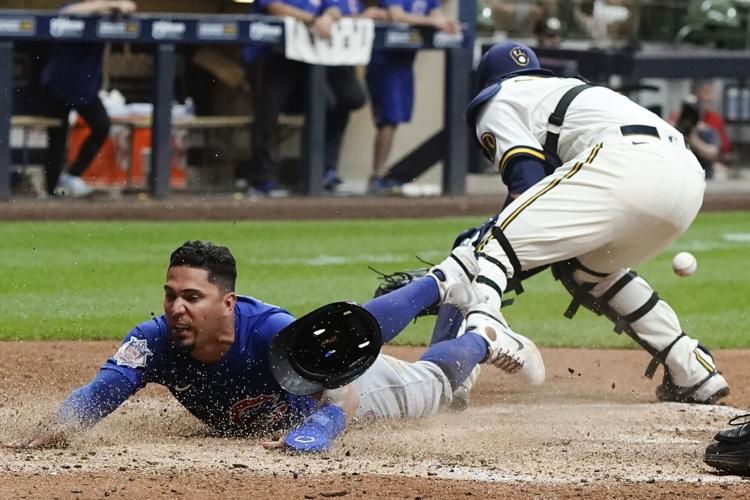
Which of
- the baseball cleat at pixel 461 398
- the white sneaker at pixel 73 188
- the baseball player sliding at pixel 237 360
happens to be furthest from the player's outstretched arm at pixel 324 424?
the white sneaker at pixel 73 188

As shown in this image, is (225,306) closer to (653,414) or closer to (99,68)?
(653,414)

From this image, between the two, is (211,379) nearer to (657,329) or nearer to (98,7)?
(657,329)

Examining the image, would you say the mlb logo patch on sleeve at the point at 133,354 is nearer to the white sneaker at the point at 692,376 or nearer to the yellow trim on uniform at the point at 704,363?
the white sneaker at the point at 692,376

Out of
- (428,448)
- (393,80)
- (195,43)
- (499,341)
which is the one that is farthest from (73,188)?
(428,448)

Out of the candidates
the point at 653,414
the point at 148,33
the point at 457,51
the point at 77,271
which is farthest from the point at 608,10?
the point at 653,414

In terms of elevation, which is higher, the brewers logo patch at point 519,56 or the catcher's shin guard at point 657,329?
the brewers logo patch at point 519,56

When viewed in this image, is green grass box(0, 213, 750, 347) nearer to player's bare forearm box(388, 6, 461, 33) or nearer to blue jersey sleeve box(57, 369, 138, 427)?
player's bare forearm box(388, 6, 461, 33)
